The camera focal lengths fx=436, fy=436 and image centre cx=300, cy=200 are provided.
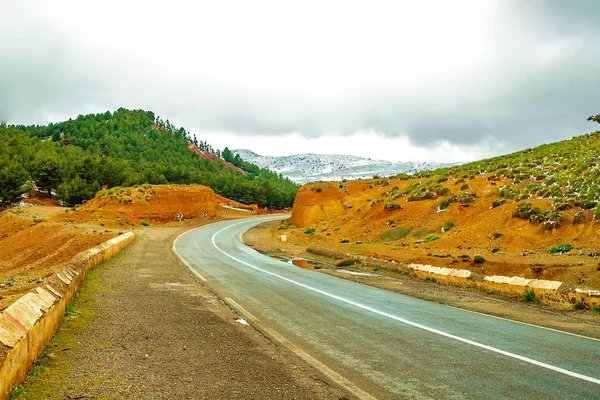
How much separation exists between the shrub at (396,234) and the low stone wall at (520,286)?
15.4 metres

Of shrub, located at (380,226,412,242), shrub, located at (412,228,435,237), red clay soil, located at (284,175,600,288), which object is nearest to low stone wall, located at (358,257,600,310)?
red clay soil, located at (284,175,600,288)

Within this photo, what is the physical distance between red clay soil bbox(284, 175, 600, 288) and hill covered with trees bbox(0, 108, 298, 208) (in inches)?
1975

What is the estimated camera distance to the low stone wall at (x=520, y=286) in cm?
1179

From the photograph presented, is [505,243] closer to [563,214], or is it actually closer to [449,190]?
[563,214]

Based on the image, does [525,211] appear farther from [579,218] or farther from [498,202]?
[498,202]

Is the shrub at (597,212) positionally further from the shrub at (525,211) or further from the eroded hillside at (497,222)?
the shrub at (525,211)

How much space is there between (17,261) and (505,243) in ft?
105

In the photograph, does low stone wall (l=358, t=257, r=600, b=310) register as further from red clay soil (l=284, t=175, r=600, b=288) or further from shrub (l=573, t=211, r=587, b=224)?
shrub (l=573, t=211, r=587, b=224)

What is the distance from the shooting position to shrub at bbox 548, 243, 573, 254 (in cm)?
2186

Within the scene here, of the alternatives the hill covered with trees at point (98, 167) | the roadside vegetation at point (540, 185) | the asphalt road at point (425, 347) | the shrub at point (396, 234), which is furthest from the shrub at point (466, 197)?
the hill covered with trees at point (98, 167)

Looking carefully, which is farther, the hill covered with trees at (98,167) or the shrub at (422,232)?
the hill covered with trees at (98,167)

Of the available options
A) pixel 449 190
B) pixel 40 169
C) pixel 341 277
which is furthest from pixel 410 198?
pixel 40 169

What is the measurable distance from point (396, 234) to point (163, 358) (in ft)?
100

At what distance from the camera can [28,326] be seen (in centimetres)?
564
